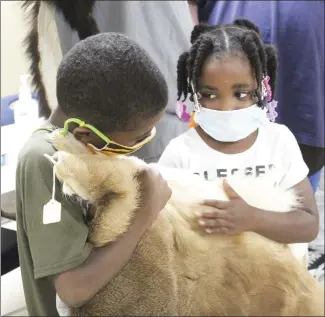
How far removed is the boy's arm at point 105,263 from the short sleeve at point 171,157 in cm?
12

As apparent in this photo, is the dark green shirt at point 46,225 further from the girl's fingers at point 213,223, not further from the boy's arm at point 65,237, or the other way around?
the girl's fingers at point 213,223

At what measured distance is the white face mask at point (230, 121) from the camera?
0.71 metres

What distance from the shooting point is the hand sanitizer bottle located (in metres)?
0.75

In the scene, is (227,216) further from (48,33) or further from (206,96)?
(48,33)

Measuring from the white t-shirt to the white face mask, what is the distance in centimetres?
2

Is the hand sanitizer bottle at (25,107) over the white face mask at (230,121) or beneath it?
over

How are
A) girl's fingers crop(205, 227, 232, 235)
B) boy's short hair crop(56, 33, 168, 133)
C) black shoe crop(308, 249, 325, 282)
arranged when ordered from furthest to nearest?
black shoe crop(308, 249, 325, 282) → girl's fingers crop(205, 227, 232, 235) → boy's short hair crop(56, 33, 168, 133)

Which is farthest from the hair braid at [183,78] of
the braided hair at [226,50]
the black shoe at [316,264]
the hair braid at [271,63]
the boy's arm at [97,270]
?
the black shoe at [316,264]

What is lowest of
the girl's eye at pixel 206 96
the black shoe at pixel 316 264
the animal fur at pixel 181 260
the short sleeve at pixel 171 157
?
the black shoe at pixel 316 264

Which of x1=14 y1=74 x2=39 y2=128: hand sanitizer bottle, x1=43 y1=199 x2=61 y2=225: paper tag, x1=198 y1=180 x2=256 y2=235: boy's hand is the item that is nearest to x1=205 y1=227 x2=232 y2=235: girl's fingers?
x1=198 y1=180 x2=256 y2=235: boy's hand

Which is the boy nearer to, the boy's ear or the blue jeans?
the boy's ear

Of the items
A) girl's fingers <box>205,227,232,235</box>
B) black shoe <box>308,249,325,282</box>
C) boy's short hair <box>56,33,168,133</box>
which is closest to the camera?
boy's short hair <box>56,33,168,133</box>

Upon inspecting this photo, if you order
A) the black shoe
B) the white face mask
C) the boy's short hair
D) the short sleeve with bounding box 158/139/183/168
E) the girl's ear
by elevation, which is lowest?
the black shoe

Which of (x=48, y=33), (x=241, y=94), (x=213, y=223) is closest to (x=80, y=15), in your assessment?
(x=48, y=33)
